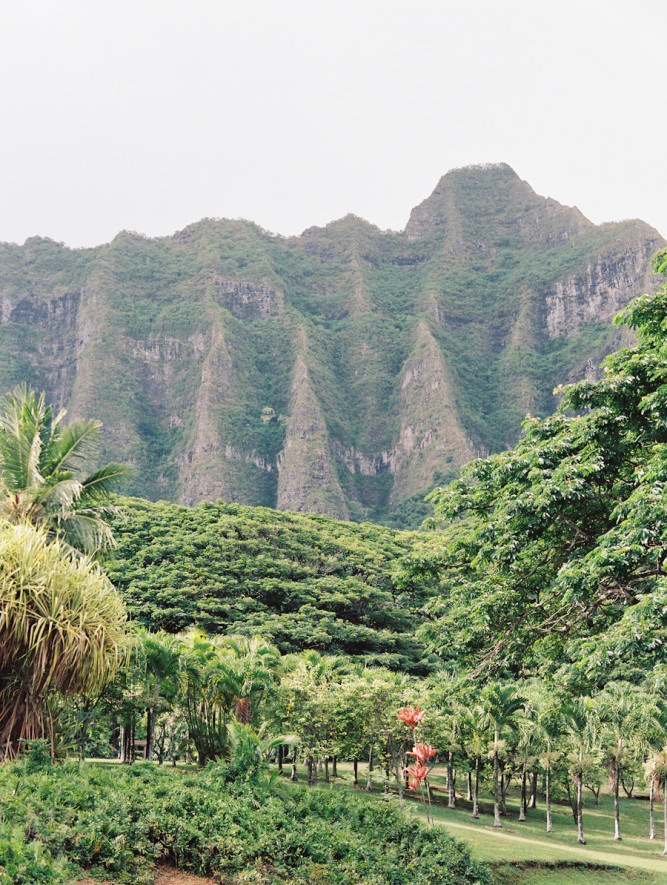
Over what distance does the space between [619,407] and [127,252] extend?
669 feet

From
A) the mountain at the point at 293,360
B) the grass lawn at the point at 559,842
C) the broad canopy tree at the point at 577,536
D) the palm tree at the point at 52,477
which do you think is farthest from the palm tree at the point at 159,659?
the mountain at the point at 293,360

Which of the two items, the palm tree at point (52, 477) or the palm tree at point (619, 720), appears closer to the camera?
the palm tree at point (52, 477)

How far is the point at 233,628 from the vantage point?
4144 cm

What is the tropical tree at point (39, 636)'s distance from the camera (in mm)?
9547

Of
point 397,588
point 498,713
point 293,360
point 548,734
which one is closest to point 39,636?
point 397,588

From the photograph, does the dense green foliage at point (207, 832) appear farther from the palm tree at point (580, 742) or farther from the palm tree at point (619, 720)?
the palm tree at point (619, 720)

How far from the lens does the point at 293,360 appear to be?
177 m

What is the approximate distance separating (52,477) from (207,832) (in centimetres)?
738

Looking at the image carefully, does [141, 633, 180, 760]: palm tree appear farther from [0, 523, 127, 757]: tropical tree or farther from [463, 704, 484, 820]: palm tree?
[463, 704, 484, 820]: palm tree

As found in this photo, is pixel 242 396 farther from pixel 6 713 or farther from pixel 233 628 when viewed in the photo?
pixel 6 713

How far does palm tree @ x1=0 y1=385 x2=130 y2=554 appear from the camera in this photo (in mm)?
12695

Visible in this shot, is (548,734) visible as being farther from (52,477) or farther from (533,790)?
(52,477)

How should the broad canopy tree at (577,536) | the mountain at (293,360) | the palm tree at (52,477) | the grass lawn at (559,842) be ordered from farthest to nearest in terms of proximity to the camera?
1. the mountain at (293,360)
2. the grass lawn at (559,842)
3. the palm tree at (52,477)
4. the broad canopy tree at (577,536)

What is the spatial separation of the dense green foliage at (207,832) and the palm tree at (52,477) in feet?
15.4
